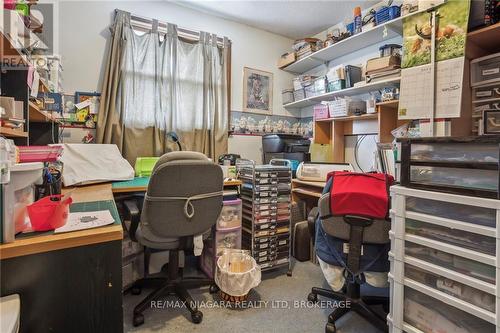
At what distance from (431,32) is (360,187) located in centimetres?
118

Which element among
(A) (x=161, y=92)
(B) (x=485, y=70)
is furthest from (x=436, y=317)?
(A) (x=161, y=92)


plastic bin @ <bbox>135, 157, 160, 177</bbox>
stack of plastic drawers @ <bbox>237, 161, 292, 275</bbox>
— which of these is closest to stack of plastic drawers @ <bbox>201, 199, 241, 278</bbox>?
stack of plastic drawers @ <bbox>237, 161, 292, 275</bbox>

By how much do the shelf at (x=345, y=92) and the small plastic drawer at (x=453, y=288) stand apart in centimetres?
149

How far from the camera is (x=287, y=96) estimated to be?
10.8 ft

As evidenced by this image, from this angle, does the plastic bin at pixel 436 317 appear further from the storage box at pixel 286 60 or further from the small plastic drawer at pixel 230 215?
the storage box at pixel 286 60

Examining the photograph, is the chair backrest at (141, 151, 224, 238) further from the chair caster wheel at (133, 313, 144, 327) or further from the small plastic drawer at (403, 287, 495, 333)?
the small plastic drawer at (403, 287, 495, 333)

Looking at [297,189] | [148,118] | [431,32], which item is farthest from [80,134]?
[431,32]

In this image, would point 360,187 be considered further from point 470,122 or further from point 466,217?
point 470,122

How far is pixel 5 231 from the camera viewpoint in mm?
690

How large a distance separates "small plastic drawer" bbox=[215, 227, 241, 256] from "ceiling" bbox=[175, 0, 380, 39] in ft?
7.17

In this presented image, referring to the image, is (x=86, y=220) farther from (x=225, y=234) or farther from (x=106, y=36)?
(x=106, y=36)

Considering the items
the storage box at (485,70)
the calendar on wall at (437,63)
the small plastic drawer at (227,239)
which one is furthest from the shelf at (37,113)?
the storage box at (485,70)

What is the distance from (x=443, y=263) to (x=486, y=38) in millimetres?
1410

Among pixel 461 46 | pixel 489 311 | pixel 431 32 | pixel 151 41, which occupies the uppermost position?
pixel 151 41
